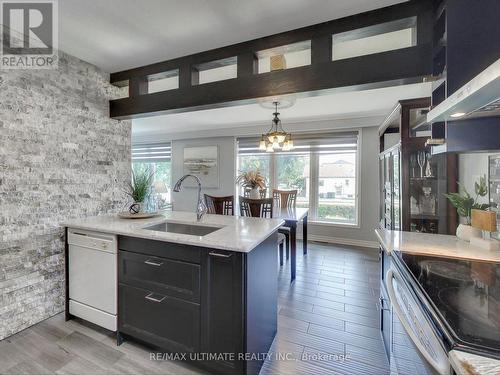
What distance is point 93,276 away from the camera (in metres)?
1.91

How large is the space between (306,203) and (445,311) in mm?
4072

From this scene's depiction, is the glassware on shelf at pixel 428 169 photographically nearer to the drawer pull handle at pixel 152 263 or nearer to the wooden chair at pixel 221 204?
the wooden chair at pixel 221 204

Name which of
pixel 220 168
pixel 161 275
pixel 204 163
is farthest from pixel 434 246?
pixel 204 163

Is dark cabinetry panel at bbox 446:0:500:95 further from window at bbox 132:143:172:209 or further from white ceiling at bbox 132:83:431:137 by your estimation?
window at bbox 132:143:172:209

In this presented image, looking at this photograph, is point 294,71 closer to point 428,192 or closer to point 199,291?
point 199,291

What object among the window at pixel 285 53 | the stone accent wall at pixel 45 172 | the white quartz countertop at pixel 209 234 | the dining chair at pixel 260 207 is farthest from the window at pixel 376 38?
the stone accent wall at pixel 45 172

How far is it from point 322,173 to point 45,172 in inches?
168

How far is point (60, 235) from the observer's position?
2.23 meters

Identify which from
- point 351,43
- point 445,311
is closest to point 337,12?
point 351,43

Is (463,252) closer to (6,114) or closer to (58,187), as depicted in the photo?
(58,187)

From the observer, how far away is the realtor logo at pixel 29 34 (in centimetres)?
167

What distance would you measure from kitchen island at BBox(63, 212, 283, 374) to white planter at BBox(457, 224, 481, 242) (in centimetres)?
130

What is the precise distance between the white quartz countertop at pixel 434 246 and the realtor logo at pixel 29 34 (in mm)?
2864

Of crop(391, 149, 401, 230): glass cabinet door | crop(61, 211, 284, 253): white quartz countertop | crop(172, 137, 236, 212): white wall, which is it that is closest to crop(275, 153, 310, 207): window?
crop(172, 137, 236, 212): white wall
